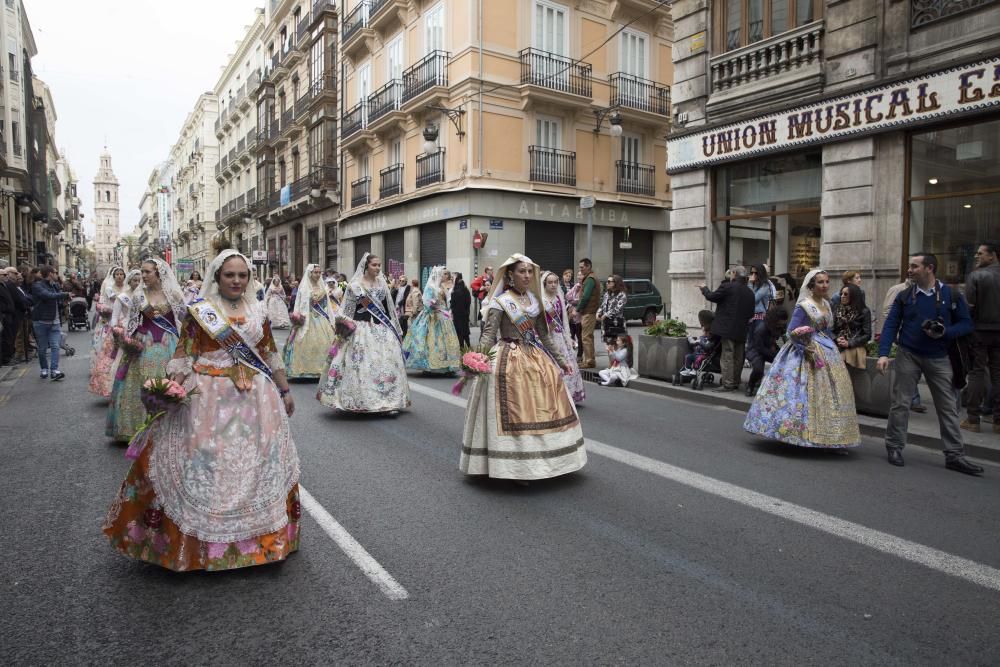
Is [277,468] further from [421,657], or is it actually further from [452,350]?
[452,350]

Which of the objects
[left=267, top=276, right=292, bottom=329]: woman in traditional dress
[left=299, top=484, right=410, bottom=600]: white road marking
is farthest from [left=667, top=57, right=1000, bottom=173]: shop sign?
[left=267, top=276, right=292, bottom=329]: woman in traditional dress

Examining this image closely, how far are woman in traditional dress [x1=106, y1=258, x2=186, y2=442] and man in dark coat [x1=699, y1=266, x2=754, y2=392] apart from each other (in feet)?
23.1

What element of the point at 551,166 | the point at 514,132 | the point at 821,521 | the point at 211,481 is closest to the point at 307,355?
the point at 211,481

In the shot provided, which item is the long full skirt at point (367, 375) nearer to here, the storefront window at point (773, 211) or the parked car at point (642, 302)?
the storefront window at point (773, 211)

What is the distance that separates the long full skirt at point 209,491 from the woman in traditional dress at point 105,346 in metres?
6.07

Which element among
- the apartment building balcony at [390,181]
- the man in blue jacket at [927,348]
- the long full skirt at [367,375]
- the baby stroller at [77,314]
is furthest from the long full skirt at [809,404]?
the baby stroller at [77,314]

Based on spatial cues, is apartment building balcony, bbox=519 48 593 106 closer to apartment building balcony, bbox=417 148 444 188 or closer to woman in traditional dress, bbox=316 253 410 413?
apartment building balcony, bbox=417 148 444 188

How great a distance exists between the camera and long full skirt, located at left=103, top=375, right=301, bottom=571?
12.0 feet

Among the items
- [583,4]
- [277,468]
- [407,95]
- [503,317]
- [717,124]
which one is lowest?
[277,468]

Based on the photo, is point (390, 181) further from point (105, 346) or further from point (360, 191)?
point (105, 346)

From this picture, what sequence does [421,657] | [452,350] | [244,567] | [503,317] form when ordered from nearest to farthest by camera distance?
[421,657], [244,567], [503,317], [452,350]

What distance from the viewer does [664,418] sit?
337 inches

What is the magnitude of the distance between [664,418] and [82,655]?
22.1 ft

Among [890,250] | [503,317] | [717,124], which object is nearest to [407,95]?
[717,124]
